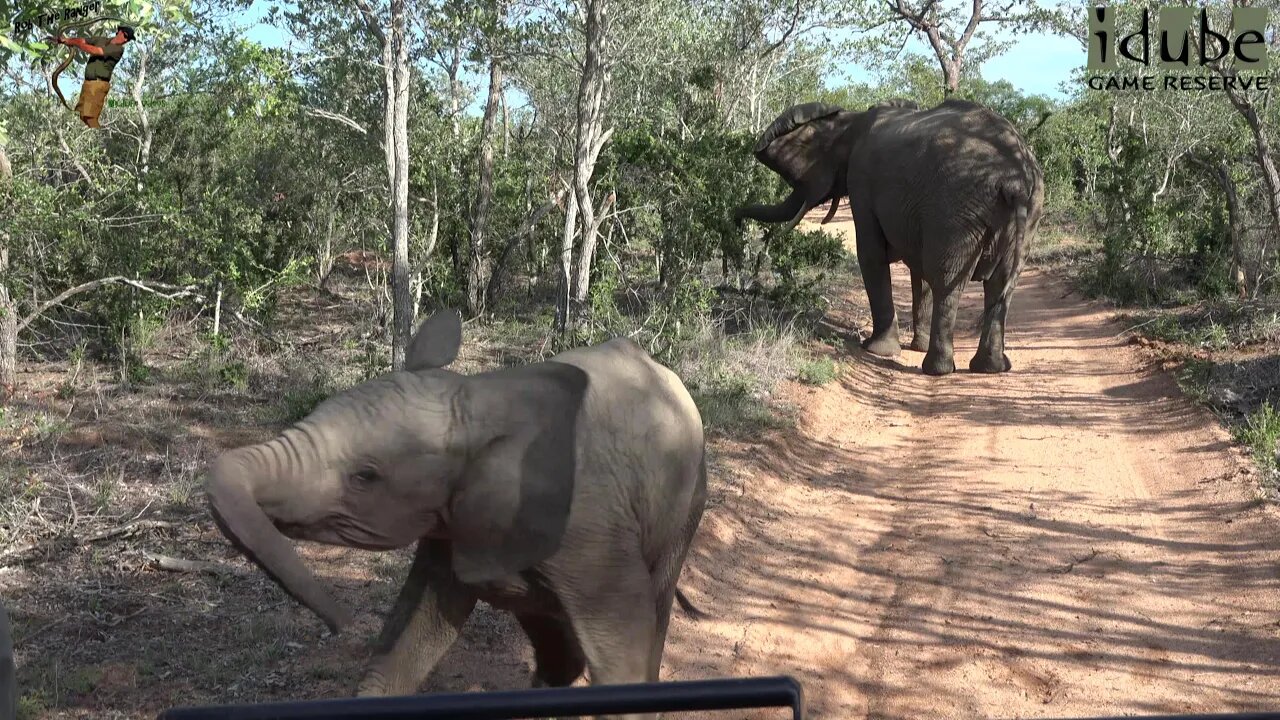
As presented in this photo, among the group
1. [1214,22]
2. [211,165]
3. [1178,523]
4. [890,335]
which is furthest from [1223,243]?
[211,165]

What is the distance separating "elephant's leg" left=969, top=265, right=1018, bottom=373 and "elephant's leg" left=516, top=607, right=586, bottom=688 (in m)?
7.84

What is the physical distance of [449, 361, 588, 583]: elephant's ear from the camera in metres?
3.77

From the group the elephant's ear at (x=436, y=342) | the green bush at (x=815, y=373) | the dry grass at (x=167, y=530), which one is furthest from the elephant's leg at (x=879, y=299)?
the elephant's ear at (x=436, y=342)

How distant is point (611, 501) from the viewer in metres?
3.98

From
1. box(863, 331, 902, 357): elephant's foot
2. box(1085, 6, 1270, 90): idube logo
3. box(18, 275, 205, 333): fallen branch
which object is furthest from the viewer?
box(1085, 6, 1270, 90): idube logo

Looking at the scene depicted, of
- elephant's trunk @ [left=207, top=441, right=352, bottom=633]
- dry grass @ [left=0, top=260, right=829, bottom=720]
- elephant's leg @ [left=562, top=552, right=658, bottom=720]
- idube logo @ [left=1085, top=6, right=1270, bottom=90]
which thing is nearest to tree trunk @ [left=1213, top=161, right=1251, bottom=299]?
idube logo @ [left=1085, top=6, right=1270, bottom=90]

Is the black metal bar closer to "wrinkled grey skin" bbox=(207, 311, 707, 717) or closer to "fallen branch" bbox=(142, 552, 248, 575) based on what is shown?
"wrinkled grey skin" bbox=(207, 311, 707, 717)

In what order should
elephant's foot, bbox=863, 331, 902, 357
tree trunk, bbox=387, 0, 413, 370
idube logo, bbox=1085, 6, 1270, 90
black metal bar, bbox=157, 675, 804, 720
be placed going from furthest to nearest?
idube logo, bbox=1085, 6, 1270, 90, elephant's foot, bbox=863, 331, 902, 357, tree trunk, bbox=387, 0, 413, 370, black metal bar, bbox=157, 675, 804, 720

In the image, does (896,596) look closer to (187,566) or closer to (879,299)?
(187,566)

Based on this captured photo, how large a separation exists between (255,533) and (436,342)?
1097mm

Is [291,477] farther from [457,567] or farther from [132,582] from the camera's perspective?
[132,582]

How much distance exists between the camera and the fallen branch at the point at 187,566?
228 inches

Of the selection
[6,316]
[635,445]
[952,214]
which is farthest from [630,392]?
[952,214]

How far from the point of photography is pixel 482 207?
12.6 meters
